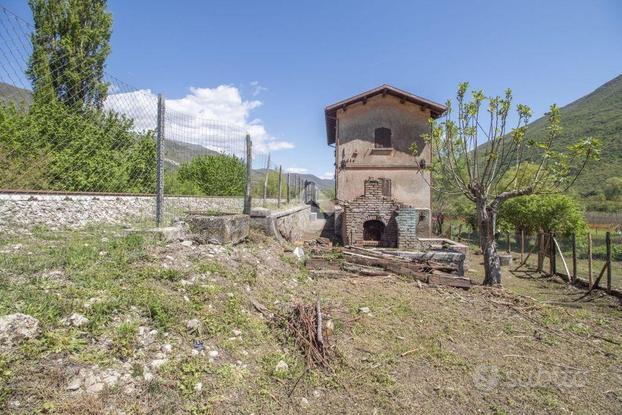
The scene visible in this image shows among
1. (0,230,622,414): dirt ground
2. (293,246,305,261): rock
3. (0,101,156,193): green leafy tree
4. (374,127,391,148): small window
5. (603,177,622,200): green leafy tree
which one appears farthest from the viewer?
(603,177,622,200): green leafy tree

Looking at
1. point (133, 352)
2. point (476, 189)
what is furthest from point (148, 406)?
Result: point (476, 189)

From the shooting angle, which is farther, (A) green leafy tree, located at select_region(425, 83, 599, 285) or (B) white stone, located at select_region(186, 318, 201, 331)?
(A) green leafy tree, located at select_region(425, 83, 599, 285)

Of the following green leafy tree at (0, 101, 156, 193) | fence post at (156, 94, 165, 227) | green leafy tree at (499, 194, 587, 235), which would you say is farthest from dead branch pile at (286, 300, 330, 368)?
green leafy tree at (499, 194, 587, 235)

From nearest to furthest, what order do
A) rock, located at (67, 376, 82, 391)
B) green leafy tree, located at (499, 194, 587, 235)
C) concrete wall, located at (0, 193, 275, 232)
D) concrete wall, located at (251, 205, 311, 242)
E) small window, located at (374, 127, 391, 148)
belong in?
1. rock, located at (67, 376, 82, 391)
2. concrete wall, located at (0, 193, 275, 232)
3. concrete wall, located at (251, 205, 311, 242)
4. small window, located at (374, 127, 391, 148)
5. green leafy tree, located at (499, 194, 587, 235)

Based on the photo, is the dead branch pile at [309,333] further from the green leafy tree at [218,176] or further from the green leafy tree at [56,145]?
the green leafy tree at [218,176]

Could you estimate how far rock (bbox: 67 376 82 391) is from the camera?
212 centimetres

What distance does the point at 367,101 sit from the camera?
50.0 feet

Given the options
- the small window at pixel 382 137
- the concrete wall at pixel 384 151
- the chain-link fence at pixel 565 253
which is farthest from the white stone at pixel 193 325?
the small window at pixel 382 137

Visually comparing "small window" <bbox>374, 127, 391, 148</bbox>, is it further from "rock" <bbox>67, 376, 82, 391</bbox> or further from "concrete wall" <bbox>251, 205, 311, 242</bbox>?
"rock" <bbox>67, 376, 82, 391</bbox>

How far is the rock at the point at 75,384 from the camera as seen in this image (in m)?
2.12

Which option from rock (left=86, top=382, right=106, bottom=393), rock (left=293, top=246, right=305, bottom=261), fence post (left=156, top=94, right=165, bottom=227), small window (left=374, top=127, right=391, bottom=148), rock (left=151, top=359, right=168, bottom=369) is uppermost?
small window (left=374, top=127, right=391, bottom=148)

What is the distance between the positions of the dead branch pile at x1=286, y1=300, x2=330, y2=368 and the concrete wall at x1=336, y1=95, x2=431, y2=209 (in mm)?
11321

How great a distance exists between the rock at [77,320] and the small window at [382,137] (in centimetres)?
1395

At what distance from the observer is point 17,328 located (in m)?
2.30
